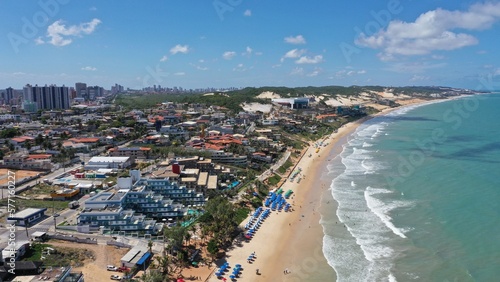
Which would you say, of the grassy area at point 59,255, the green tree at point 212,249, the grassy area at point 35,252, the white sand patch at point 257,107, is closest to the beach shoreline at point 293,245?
the green tree at point 212,249

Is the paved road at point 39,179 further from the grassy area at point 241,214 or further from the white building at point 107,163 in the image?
the grassy area at point 241,214

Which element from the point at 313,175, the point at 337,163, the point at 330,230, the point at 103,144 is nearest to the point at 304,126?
the point at 337,163

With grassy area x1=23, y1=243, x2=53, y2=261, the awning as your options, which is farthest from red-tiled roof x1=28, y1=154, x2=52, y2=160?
the awning

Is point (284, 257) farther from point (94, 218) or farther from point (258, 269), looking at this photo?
point (94, 218)

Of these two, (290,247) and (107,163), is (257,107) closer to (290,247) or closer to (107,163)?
(107,163)

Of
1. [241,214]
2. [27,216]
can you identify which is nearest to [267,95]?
[241,214]
